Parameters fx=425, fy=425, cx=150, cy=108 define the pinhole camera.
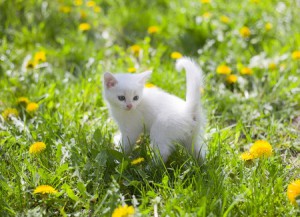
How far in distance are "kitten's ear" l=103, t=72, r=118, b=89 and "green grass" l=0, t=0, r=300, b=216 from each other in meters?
0.32

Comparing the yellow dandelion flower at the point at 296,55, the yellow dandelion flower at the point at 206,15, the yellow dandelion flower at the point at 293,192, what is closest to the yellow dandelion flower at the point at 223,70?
the yellow dandelion flower at the point at 296,55

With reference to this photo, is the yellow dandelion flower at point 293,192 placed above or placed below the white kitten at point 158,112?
below

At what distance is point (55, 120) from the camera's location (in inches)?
109

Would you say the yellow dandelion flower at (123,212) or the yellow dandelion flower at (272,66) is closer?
the yellow dandelion flower at (123,212)

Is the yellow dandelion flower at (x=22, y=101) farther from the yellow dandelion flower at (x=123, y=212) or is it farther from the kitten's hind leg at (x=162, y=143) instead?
the yellow dandelion flower at (x=123, y=212)

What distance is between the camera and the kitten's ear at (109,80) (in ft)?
8.59

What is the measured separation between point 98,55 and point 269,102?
1514 mm

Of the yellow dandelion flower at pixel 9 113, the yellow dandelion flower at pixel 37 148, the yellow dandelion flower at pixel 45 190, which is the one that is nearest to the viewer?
the yellow dandelion flower at pixel 45 190

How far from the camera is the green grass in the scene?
2068 millimetres

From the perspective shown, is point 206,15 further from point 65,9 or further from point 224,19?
point 65,9

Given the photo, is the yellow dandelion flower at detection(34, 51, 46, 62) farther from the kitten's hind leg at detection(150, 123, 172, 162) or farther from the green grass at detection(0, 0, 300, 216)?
the kitten's hind leg at detection(150, 123, 172, 162)

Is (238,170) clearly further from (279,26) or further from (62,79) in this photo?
(279,26)

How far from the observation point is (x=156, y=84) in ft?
10.8

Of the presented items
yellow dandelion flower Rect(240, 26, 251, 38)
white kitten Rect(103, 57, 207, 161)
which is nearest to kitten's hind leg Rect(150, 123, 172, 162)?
white kitten Rect(103, 57, 207, 161)
